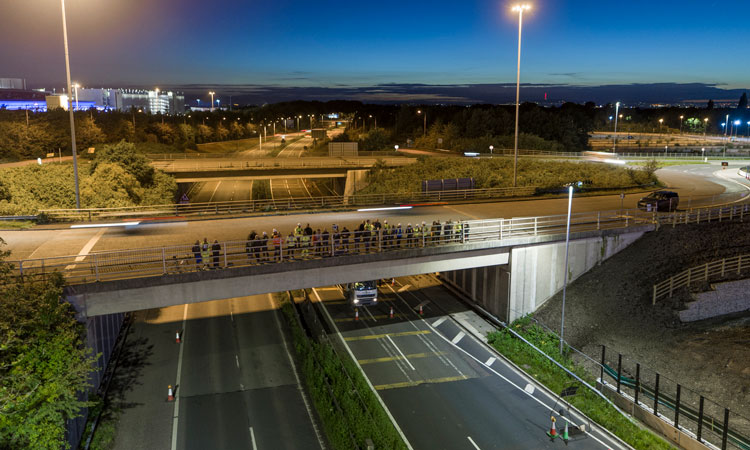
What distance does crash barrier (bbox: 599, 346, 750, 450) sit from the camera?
55.1ft

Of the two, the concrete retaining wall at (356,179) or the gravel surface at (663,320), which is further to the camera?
the concrete retaining wall at (356,179)

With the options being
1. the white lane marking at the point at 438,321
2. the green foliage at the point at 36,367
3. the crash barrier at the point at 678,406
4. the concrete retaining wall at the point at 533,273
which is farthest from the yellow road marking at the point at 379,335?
the green foliage at the point at 36,367

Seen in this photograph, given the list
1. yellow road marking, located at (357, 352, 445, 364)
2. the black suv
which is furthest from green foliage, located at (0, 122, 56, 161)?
the black suv

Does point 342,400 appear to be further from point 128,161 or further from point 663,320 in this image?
point 128,161

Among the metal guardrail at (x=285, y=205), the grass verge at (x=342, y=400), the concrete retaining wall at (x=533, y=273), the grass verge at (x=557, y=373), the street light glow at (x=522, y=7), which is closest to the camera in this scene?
the grass verge at (x=342, y=400)

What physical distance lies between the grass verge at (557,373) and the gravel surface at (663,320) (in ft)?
4.14

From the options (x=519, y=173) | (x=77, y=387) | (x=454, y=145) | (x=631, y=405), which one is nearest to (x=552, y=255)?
(x=631, y=405)

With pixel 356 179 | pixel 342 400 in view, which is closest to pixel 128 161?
pixel 356 179

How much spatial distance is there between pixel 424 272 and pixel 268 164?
123 feet

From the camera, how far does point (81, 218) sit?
28531 mm

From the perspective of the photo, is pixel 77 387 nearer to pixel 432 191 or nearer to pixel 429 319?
pixel 429 319

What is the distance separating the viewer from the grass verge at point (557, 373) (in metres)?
17.2

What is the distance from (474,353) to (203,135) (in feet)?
332

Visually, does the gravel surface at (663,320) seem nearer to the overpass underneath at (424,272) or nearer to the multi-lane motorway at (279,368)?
the overpass underneath at (424,272)
